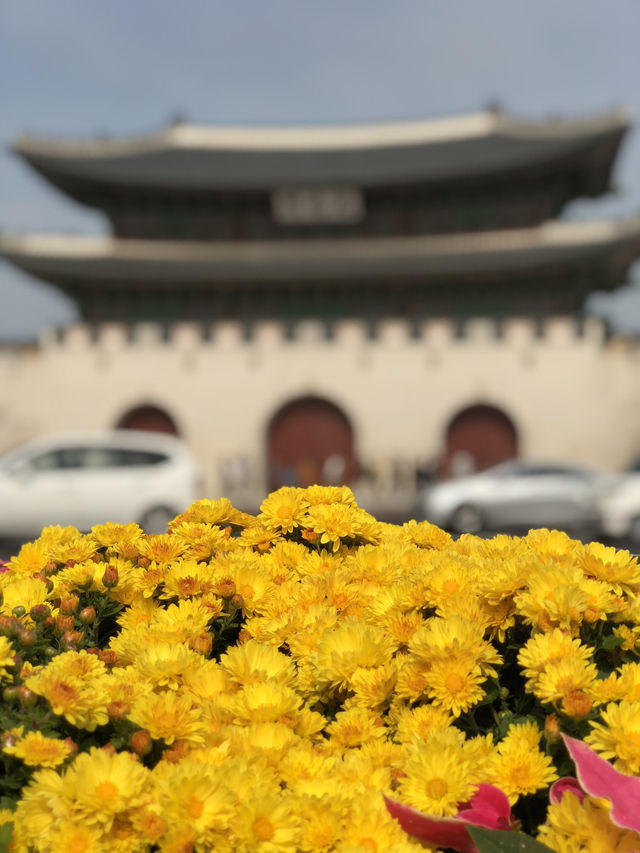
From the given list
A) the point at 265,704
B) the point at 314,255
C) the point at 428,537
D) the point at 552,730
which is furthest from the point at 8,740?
the point at 314,255

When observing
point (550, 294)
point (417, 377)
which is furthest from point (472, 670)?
point (550, 294)

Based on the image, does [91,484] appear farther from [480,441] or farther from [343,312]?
[480,441]

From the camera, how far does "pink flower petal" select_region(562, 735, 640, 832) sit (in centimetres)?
133

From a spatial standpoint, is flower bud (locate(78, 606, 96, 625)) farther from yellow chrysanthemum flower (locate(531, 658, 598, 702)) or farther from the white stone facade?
the white stone facade

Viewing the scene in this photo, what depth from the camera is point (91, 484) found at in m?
13.0

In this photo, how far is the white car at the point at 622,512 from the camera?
13531mm

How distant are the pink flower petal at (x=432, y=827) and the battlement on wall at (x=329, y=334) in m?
20.4

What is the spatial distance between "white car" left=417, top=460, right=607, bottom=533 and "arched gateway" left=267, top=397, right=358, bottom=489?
724 centimetres

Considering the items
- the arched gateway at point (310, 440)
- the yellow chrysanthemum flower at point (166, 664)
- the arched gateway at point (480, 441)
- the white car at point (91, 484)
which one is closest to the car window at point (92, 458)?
the white car at point (91, 484)

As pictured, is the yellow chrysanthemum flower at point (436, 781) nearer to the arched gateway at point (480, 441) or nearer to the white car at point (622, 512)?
the white car at point (622, 512)

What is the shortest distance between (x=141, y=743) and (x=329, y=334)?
20.3 metres

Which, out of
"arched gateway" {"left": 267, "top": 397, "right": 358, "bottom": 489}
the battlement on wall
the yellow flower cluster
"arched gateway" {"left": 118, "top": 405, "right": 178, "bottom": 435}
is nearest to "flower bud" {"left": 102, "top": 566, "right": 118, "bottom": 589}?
the yellow flower cluster

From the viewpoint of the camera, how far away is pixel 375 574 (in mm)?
2207

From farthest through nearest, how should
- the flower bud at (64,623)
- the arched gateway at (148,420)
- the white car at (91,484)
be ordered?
the arched gateway at (148,420) < the white car at (91,484) < the flower bud at (64,623)
